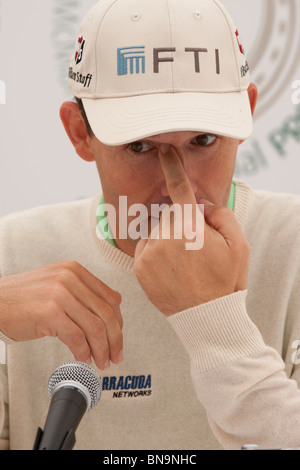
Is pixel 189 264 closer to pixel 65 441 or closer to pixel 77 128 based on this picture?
pixel 65 441

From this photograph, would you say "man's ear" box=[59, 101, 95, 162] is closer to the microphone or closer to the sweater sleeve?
the sweater sleeve

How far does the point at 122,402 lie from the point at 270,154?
39.1 inches

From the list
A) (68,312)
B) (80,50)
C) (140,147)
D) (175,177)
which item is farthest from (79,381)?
(80,50)

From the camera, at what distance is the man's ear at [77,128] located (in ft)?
4.63

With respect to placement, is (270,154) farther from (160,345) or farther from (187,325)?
(187,325)

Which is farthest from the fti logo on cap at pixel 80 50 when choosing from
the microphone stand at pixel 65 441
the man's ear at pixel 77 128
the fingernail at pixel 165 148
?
the microphone stand at pixel 65 441

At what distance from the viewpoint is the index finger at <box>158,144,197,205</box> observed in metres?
1.10

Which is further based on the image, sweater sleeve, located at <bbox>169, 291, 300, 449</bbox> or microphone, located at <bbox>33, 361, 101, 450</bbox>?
sweater sleeve, located at <bbox>169, 291, 300, 449</bbox>

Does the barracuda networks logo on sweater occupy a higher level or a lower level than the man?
lower

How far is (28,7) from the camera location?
1.96m

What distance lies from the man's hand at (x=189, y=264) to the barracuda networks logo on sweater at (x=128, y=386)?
333mm

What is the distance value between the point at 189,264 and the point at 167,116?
0.91 feet

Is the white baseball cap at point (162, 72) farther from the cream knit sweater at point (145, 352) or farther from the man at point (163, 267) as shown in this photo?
the cream knit sweater at point (145, 352)

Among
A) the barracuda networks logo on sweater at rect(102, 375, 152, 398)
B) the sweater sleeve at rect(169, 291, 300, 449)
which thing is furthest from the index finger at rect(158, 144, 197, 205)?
the barracuda networks logo on sweater at rect(102, 375, 152, 398)
